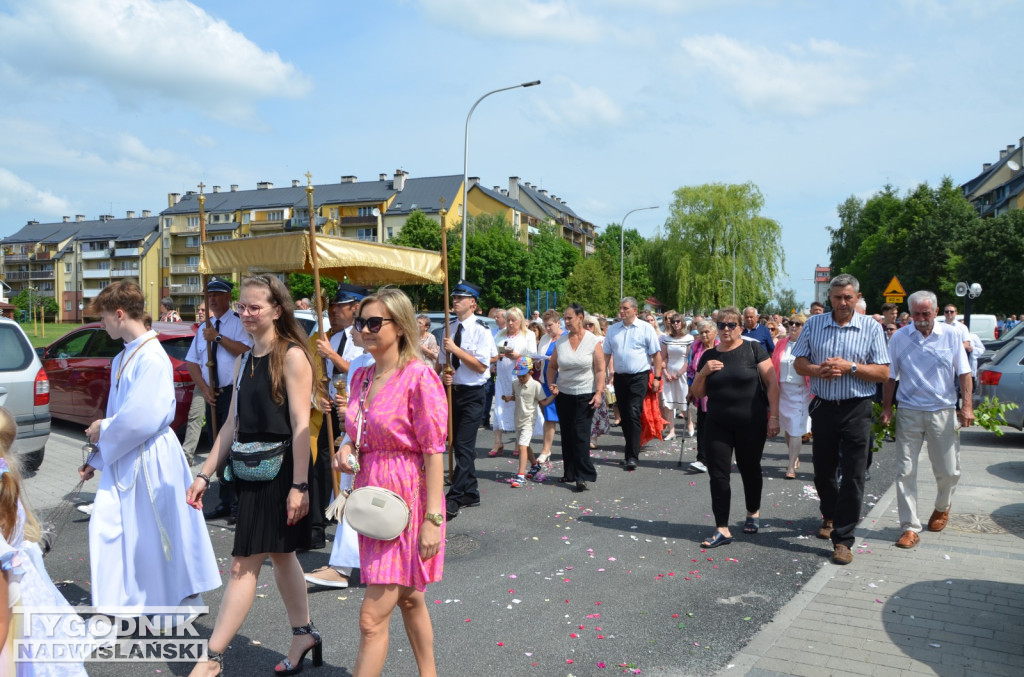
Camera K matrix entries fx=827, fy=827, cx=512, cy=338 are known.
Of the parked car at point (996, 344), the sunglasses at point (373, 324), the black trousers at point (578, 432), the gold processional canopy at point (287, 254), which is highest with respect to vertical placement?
the gold processional canopy at point (287, 254)

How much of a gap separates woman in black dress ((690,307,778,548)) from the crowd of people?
15 millimetres

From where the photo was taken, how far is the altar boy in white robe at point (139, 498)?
14.2ft

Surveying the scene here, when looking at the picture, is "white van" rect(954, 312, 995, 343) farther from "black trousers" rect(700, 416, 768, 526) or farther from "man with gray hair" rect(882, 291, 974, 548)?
"black trousers" rect(700, 416, 768, 526)

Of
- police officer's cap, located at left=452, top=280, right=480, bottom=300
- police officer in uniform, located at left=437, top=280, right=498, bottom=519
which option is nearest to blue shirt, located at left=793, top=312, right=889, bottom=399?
police officer in uniform, located at left=437, top=280, right=498, bottom=519

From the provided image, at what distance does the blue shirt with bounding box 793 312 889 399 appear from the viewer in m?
6.15

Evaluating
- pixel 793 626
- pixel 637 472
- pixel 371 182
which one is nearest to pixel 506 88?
pixel 637 472

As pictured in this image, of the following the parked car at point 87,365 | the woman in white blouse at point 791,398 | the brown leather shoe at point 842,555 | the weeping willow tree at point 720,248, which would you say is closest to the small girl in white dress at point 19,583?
the brown leather shoe at point 842,555

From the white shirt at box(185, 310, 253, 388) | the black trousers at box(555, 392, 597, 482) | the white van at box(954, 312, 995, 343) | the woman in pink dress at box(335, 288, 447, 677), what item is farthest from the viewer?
the white van at box(954, 312, 995, 343)

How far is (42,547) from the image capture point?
322 centimetres

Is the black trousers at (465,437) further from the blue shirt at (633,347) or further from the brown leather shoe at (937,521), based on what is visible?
the brown leather shoe at (937,521)

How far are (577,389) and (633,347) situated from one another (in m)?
1.60

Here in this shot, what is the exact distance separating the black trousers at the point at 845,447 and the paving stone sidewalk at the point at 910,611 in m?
0.33

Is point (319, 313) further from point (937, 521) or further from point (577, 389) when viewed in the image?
point (937, 521)

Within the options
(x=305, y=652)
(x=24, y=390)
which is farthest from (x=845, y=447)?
(x=24, y=390)
